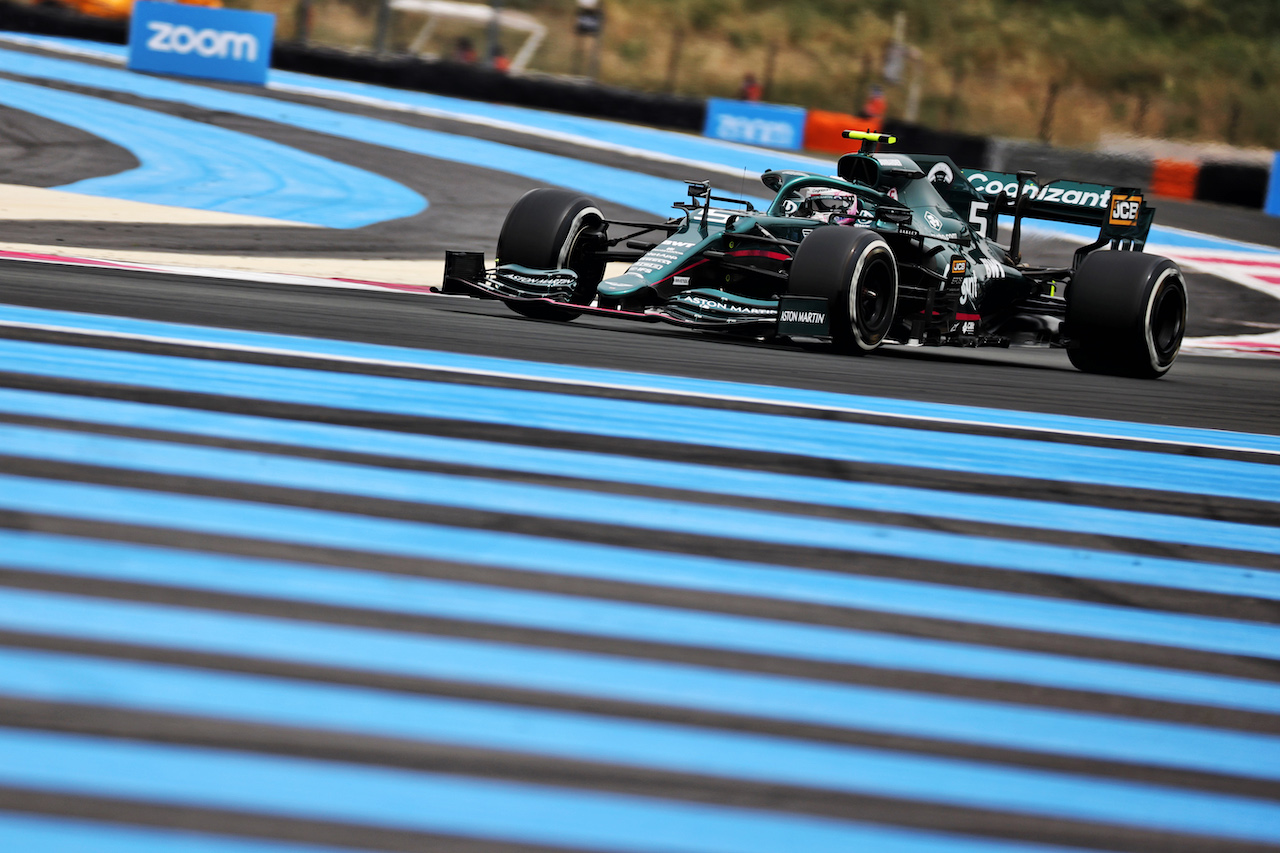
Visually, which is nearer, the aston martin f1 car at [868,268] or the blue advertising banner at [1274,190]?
the aston martin f1 car at [868,268]

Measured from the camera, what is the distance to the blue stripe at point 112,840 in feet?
7.38

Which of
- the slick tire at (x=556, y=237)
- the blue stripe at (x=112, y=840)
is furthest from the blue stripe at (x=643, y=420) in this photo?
the slick tire at (x=556, y=237)

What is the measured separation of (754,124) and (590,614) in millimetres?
26699

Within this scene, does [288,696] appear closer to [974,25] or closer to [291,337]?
[291,337]

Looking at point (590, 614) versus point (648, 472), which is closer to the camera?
point (590, 614)

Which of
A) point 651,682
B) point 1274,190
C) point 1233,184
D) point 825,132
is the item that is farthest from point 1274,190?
point 651,682

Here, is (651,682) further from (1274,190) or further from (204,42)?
(1274,190)

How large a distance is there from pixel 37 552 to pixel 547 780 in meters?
1.49

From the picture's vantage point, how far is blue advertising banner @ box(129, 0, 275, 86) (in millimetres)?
24328

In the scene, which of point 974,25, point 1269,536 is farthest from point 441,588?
point 974,25

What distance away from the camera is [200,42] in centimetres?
2467

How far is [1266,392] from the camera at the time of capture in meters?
9.56

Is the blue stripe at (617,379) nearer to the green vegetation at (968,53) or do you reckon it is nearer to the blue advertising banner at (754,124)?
the blue advertising banner at (754,124)

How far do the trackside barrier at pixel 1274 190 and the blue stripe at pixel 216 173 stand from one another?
745 inches
